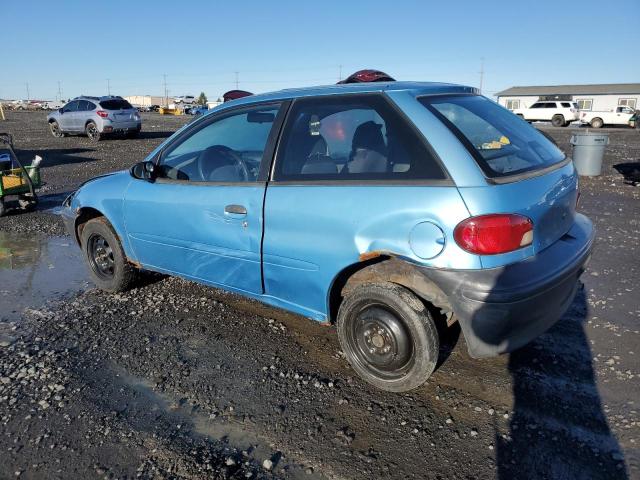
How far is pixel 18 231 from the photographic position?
288 inches

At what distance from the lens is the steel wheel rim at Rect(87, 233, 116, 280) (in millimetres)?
4770

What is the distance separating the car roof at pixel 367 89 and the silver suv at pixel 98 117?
63.3ft

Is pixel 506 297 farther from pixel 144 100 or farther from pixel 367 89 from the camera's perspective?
pixel 144 100

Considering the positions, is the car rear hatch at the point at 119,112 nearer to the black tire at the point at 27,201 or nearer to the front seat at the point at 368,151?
the black tire at the point at 27,201

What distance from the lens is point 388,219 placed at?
2781mm

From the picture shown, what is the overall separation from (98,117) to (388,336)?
68.5 feet

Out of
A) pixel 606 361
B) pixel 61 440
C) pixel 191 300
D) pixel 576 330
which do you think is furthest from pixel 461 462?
pixel 191 300

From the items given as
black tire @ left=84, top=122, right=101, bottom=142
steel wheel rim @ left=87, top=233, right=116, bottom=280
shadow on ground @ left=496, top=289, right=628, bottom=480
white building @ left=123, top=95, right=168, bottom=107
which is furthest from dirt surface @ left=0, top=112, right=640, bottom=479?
white building @ left=123, top=95, right=168, bottom=107

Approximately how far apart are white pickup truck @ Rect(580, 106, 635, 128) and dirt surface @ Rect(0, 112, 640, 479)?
36925 mm

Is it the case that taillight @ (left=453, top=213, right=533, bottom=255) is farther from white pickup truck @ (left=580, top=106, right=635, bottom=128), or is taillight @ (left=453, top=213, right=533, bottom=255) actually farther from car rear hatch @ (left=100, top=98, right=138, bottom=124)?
white pickup truck @ (left=580, top=106, right=635, bottom=128)

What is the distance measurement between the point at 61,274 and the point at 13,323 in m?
1.27

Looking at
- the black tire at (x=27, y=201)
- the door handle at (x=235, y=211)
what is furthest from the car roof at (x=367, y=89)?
the black tire at (x=27, y=201)

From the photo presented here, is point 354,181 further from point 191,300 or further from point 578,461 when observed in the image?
point 191,300

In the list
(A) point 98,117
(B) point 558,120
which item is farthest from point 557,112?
(A) point 98,117
